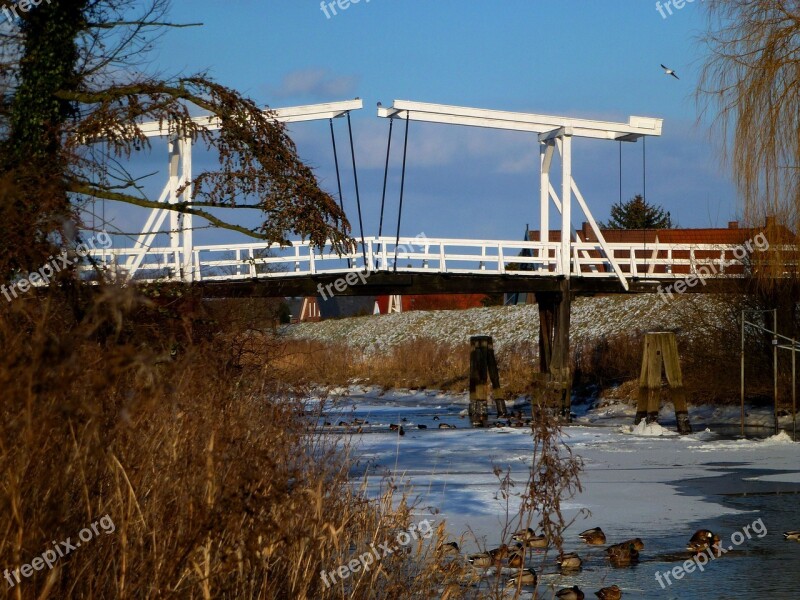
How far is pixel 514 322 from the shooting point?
4534 cm

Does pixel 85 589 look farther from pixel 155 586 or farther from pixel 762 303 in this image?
Answer: pixel 762 303

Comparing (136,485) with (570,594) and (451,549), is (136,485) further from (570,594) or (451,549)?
(451,549)

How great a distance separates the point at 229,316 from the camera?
1177cm

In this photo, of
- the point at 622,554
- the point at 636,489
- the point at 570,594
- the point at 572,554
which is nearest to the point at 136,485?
the point at 570,594

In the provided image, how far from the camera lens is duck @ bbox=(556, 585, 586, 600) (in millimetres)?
6672

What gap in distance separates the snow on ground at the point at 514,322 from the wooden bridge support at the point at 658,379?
7.40ft

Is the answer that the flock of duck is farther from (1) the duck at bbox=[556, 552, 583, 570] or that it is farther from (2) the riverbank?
(2) the riverbank

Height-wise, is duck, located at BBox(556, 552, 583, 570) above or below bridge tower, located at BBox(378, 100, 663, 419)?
below

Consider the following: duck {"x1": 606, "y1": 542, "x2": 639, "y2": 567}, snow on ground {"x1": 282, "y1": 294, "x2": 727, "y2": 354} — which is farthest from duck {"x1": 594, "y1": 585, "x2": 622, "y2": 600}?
snow on ground {"x1": 282, "y1": 294, "x2": 727, "y2": 354}

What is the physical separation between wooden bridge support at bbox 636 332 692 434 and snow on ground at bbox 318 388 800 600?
2.13 ft

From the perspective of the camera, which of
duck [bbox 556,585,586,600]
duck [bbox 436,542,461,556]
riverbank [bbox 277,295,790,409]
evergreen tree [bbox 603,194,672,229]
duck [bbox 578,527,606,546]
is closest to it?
duck [bbox 556,585,586,600]

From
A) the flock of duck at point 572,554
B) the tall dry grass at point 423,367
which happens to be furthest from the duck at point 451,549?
the tall dry grass at point 423,367

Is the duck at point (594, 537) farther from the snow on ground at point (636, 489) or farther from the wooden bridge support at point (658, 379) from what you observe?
the wooden bridge support at point (658, 379)

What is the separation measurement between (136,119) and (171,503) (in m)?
6.87
